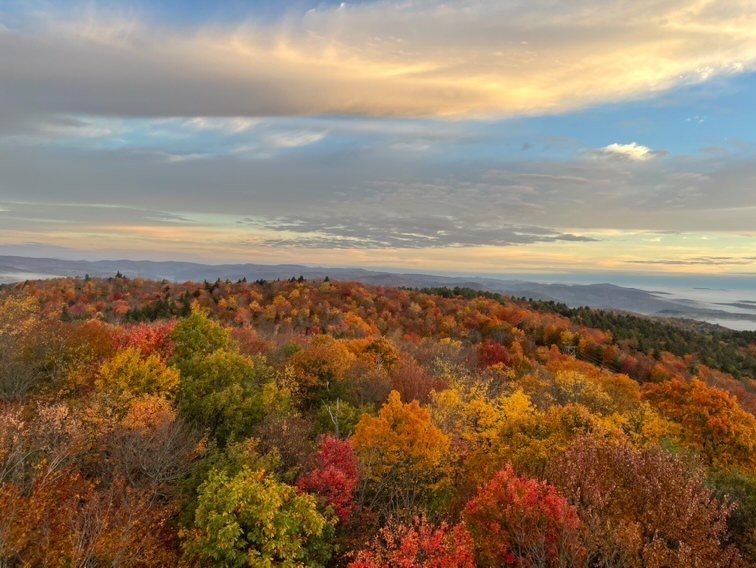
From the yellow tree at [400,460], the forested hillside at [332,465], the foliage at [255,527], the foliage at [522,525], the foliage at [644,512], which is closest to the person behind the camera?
the foliage at [644,512]

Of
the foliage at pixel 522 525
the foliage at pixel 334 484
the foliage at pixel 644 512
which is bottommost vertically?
the foliage at pixel 334 484

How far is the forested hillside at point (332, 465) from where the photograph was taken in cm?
2455

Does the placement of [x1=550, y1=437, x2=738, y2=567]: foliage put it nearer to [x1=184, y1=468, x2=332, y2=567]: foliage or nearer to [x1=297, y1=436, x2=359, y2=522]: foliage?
[x1=297, y1=436, x2=359, y2=522]: foliage

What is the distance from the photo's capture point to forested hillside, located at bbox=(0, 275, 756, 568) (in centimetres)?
2455

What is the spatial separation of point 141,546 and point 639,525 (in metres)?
26.7

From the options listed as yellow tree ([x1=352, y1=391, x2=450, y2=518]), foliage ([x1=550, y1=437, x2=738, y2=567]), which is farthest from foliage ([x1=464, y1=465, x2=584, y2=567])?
yellow tree ([x1=352, y1=391, x2=450, y2=518])

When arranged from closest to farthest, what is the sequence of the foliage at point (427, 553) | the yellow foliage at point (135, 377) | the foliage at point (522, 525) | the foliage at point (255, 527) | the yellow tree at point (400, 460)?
1. the foliage at point (522, 525)
2. the foliage at point (427, 553)
3. the foliage at point (255, 527)
4. the yellow tree at point (400, 460)
5. the yellow foliage at point (135, 377)

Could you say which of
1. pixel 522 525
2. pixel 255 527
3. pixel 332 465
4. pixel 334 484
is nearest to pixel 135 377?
pixel 332 465

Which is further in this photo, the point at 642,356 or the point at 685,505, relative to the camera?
the point at 642,356

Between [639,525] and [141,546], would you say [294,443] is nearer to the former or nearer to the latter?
[141,546]

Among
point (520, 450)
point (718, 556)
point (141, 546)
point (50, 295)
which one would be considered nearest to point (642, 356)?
point (520, 450)

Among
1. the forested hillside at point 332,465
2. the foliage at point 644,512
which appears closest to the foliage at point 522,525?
the forested hillside at point 332,465

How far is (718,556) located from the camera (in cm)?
2289

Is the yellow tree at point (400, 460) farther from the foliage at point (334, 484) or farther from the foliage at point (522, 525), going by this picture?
the foliage at point (522, 525)
